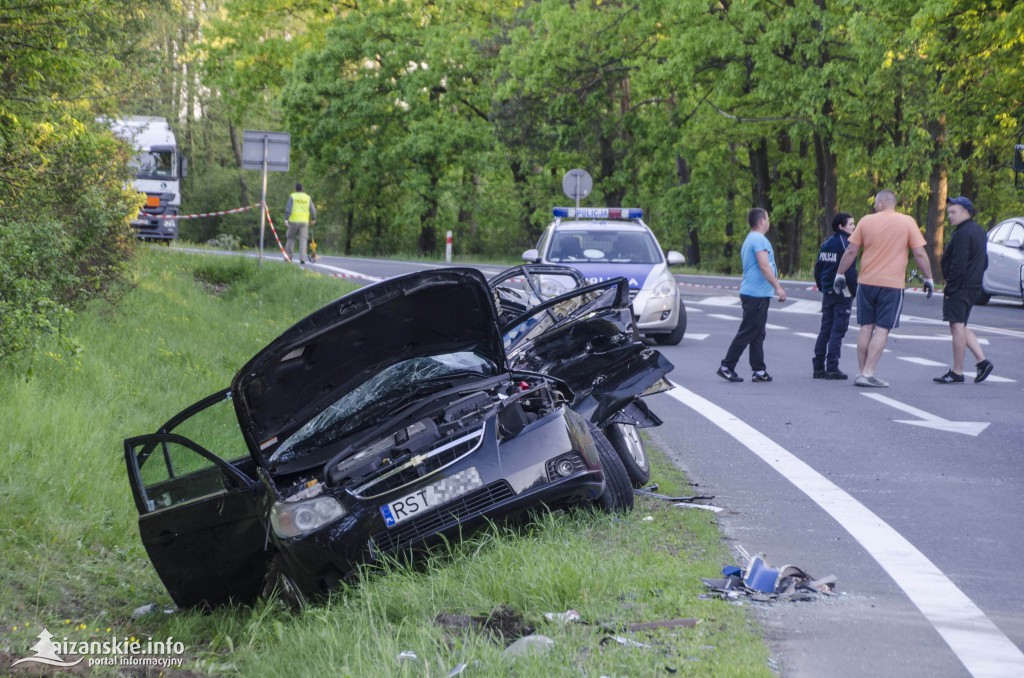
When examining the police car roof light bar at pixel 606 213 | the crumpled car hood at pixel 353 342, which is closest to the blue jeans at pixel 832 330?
the police car roof light bar at pixel 606 213

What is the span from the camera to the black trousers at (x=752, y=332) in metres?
12.4

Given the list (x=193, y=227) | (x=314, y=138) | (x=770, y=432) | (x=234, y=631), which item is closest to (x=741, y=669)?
(x=234, y=631)

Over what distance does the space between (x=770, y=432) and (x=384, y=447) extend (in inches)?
181

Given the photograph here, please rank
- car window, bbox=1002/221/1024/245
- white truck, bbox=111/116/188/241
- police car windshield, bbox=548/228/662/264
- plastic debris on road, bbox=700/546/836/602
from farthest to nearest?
white truck, bbox=111/116/188/241 < car window, bbox=1002/221/1024/245 < police car windshield, bbox=548/228/662/264 < plastic debris on road, bbox=700/546/836/602

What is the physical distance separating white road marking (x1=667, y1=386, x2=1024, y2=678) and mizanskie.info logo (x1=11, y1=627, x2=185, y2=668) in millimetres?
3063

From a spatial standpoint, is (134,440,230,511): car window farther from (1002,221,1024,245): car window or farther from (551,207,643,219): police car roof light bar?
(1002,221,1024,245): car window

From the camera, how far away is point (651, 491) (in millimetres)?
7180

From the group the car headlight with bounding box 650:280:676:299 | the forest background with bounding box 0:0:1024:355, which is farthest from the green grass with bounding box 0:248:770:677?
the car headlight with bounding box 650:280:676:299

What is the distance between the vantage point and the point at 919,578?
17.3 ft

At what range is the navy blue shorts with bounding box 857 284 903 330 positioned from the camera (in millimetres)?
12023

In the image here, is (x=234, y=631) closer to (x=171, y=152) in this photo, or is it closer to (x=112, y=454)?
(x=112, y=454)

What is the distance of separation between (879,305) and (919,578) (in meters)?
7.23

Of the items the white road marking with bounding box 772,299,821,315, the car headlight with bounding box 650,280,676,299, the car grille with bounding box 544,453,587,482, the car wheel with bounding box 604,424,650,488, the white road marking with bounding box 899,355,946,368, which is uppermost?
the car grille with bounding box 544,453,587,482

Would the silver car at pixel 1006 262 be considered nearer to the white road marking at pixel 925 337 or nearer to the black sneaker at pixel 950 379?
the white road marking at pixel 925 337
